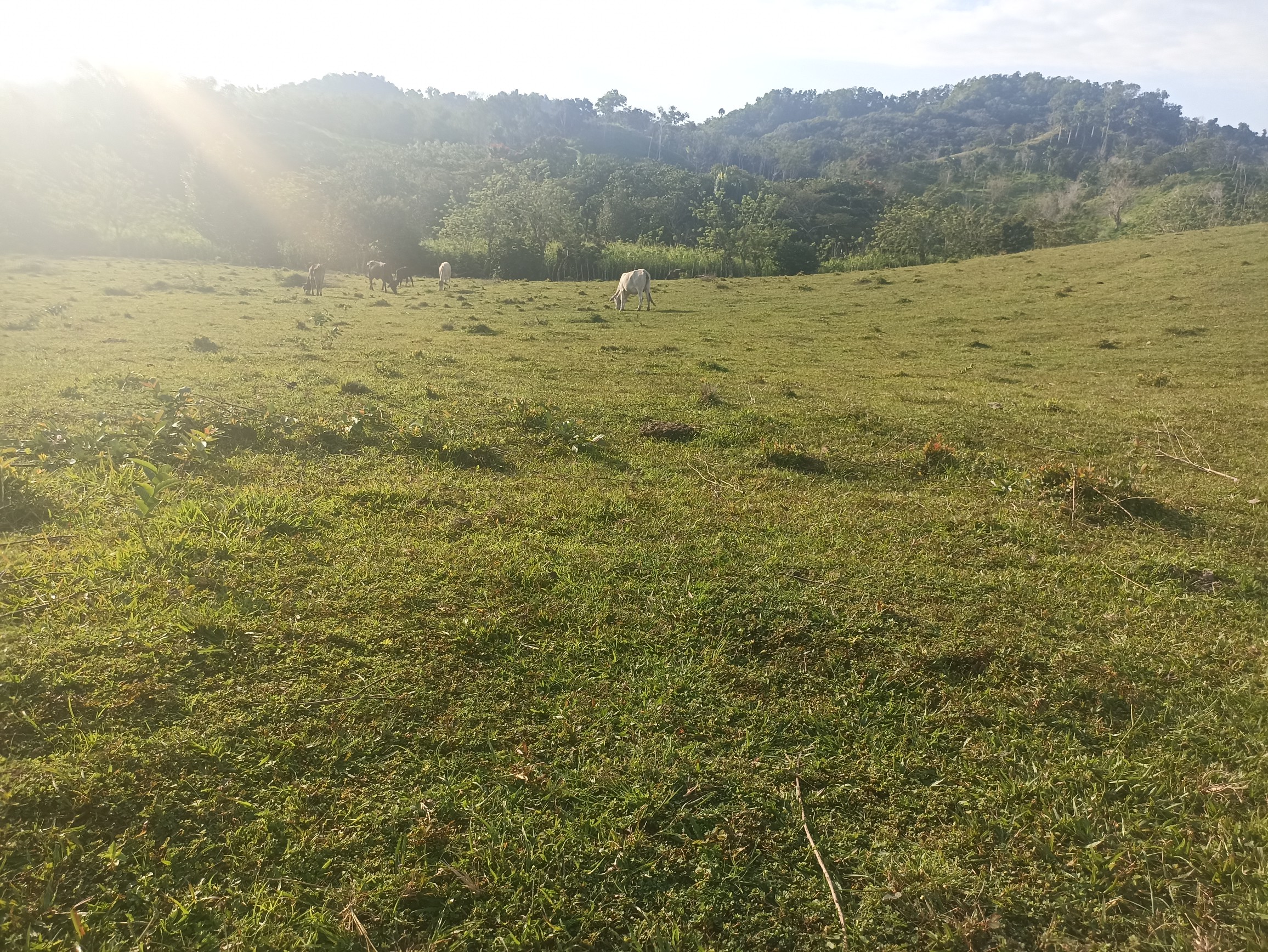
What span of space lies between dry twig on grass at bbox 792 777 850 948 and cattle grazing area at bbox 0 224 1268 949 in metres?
0.03

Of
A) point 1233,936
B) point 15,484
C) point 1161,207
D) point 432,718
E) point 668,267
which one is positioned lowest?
point 1233,936

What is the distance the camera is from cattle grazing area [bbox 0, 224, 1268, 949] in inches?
102

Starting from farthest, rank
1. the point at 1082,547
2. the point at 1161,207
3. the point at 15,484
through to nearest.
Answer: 1. the point at 1161,207
2. the point at 1082,547
3. the point at 15,484

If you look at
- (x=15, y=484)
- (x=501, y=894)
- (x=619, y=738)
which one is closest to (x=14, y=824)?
(x=501, y=894)

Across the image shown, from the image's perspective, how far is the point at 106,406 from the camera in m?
9.63

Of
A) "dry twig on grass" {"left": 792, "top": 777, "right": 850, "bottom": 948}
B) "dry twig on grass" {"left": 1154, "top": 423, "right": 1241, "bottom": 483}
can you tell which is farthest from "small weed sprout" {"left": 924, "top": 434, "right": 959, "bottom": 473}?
"dry twig on grass" {"left": 792, "top": 777, "right": 850, "bottom": 948}

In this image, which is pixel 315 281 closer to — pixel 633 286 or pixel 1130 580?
pixel 633 286

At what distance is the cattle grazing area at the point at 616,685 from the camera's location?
258cm

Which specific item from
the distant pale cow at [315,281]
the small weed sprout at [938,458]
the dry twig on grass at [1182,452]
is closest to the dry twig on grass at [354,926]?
the small weed sprout at [938,458]

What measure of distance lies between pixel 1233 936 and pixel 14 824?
4999 millimetres

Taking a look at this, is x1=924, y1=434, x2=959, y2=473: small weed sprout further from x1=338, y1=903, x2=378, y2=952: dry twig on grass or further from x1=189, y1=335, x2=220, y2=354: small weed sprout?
x1=189, y1=335, x2=220, y2=354: small weed sprout

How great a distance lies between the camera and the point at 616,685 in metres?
3.81

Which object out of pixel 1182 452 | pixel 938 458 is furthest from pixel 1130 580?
pixel 1182 452

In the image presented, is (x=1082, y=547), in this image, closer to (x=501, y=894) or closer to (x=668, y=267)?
(x=501, y=894)
